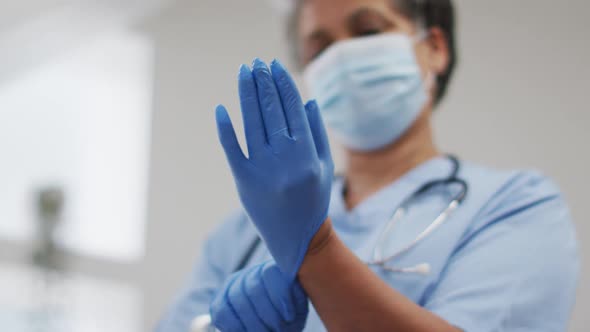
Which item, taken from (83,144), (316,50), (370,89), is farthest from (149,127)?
(370,89)

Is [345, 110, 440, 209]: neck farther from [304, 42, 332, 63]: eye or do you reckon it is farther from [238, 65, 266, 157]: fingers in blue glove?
[238, 65, 266, 157]: fingers in blue glove

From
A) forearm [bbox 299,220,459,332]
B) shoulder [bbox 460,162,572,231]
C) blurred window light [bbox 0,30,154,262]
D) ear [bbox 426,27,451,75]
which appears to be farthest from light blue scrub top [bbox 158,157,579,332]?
blurred window light [bbox 0,30,154,262]

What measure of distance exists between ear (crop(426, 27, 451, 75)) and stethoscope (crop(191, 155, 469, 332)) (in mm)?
242

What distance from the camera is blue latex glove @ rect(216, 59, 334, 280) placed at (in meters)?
0.56

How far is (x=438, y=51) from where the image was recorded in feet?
3.71

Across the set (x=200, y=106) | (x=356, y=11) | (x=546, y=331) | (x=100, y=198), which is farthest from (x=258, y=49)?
(x=546, y=331)

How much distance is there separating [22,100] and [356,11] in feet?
9.20

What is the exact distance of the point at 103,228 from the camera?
125 inches

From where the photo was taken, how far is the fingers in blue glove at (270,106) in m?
0.57

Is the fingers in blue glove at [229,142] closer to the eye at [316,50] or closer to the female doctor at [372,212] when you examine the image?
the female doctor at [372,212]

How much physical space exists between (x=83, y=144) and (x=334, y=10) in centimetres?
271

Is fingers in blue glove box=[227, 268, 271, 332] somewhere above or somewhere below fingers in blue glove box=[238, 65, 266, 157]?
below

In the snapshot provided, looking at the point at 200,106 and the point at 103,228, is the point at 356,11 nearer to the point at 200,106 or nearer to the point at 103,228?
the point at 200,106

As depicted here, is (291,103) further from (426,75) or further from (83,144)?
(83,144)
